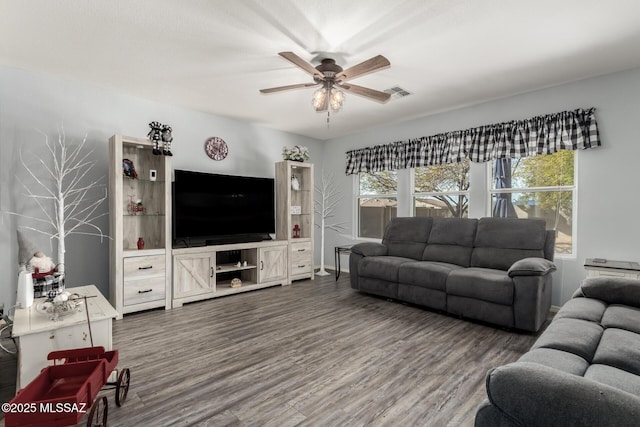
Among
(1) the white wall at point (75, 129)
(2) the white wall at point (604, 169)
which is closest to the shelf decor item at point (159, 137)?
(1) the white wall at point (75, 129)

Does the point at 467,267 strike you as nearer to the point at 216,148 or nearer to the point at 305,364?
the point at 305,364

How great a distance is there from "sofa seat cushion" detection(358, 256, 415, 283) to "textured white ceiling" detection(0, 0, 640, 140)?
203cm

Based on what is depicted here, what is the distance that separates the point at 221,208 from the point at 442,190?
3156 mm

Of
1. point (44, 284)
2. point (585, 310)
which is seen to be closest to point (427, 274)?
point (585, 310)

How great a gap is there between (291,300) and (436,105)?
3.15 meters

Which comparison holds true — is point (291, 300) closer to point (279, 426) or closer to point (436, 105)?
point (279, 426)

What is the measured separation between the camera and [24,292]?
2152 mm

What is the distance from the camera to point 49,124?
3.34 m

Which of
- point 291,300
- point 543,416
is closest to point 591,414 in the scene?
point 543,416

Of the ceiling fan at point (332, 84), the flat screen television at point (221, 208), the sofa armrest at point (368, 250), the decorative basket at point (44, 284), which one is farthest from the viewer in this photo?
the sofa armrest at point (368, 250)

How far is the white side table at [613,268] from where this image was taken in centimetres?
281

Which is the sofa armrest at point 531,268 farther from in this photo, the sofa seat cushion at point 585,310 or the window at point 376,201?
the window at point 376,201

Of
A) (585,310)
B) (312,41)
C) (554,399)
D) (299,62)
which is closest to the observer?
(554,399)

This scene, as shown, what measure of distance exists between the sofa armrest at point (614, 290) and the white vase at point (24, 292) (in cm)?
391
